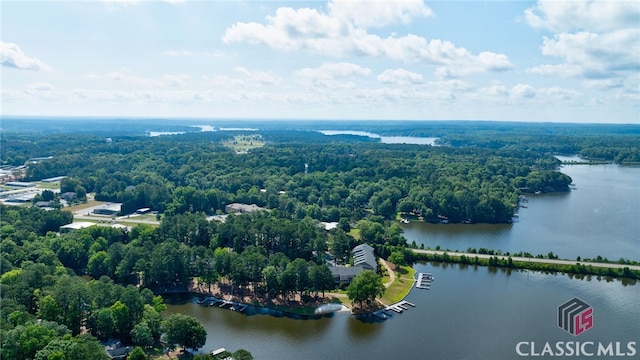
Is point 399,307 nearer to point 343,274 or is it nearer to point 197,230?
point 343,274

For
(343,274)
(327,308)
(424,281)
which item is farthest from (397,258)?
(327,308)

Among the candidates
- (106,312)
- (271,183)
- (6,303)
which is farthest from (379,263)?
(271,183)

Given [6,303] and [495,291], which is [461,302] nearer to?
[495,291]

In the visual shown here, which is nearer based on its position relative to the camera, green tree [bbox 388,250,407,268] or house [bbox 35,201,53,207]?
green tree [bbox 388,250,407,268]

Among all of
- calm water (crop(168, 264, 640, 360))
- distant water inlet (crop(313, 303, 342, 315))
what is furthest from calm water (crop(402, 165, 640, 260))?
distant water inlet (crop(313, 303, 342, 315))

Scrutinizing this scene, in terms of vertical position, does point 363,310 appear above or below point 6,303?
below

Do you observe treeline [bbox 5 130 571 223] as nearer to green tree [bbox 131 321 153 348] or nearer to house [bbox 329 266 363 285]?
house [bbox 329 266 363 285]
